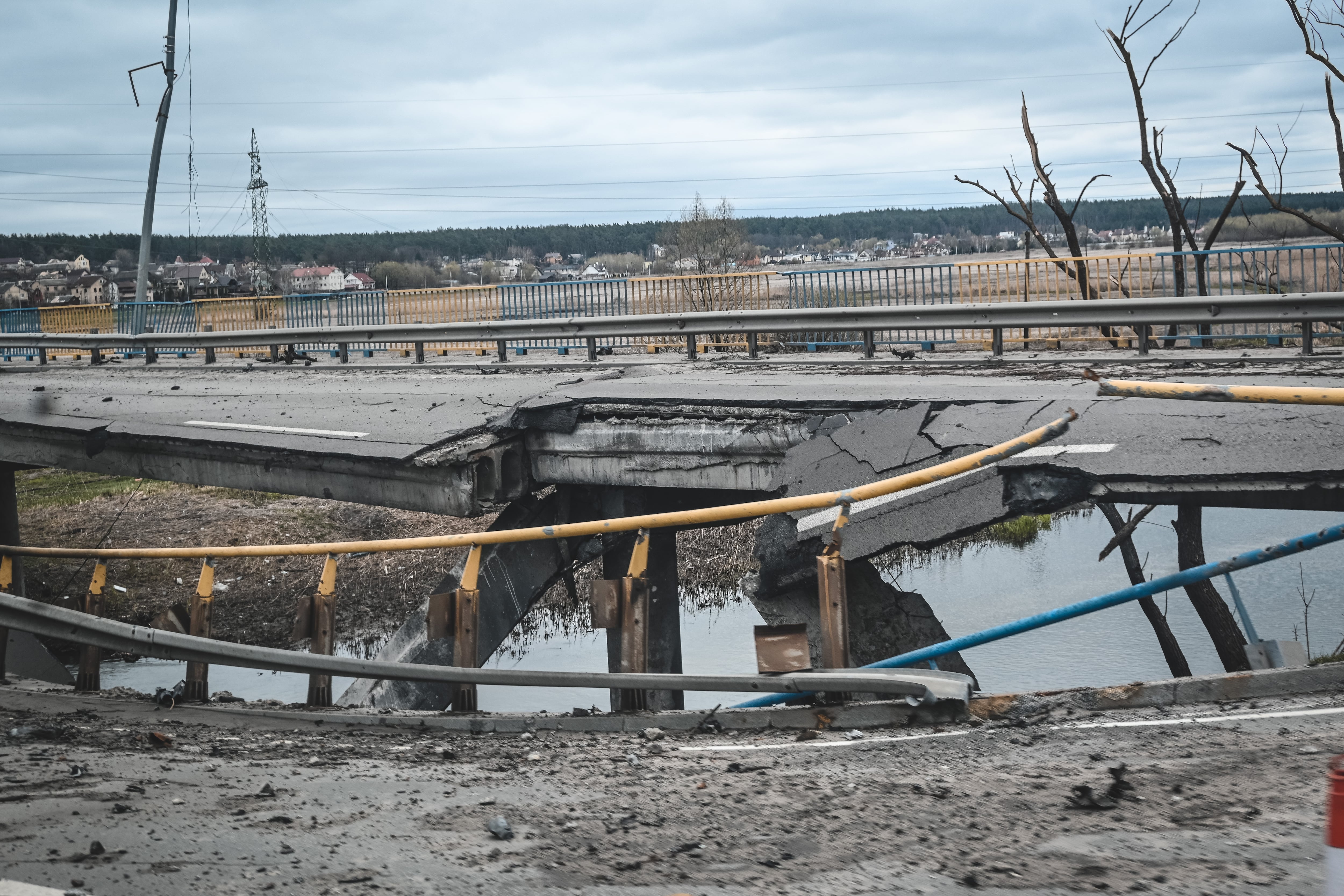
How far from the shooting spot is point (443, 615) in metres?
6.30

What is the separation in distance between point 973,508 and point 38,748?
17.2 ft

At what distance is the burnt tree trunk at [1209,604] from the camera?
12.5 m

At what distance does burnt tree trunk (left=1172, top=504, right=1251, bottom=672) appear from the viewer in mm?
12469

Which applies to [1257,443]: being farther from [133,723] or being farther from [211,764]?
[133,723]

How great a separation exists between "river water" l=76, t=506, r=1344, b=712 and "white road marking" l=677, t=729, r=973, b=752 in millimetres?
7794

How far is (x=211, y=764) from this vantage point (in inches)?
186

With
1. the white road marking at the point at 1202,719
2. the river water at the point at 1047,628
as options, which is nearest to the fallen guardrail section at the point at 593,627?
the white road marking at the point at 1202,719

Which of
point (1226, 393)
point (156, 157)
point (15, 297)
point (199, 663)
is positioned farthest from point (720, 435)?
point (15, 297)

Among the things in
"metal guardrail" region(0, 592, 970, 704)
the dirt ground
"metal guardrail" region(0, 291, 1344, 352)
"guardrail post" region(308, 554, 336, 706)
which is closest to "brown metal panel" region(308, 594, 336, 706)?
"guardrail post" region(308, 554, 336, 706)

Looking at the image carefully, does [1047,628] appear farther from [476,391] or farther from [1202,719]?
[1202,719]

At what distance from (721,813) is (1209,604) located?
1080 centimetres

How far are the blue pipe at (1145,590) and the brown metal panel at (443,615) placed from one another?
221 cm

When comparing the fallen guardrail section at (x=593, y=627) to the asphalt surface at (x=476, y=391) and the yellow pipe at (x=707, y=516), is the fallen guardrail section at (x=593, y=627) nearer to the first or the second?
the yellow pipe at (x=707, y=516)

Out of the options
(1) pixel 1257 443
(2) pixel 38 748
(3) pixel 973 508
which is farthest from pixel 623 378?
(2) pixel 38 748
